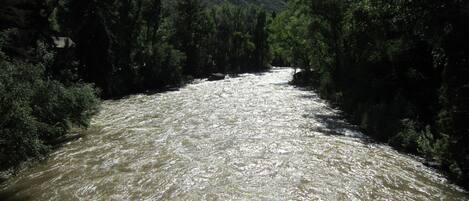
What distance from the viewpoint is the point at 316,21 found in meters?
33.7

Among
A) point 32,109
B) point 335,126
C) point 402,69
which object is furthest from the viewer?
point 335,126

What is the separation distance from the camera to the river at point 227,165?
13.3m

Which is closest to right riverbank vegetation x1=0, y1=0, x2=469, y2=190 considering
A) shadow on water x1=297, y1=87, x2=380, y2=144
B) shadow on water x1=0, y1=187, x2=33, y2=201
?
shadow on water x1=297, y1=87, x2=380, y2=144

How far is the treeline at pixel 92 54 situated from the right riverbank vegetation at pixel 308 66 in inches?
3.2

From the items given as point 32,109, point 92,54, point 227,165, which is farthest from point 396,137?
point 92,54

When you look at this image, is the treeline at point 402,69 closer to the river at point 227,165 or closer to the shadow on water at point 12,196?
the river at point 227,165

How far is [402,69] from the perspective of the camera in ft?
74.0

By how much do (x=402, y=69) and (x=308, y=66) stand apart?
34.0 metres

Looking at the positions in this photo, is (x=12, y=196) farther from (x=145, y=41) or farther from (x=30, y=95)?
(x=145, y=41)

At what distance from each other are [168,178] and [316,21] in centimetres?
2366

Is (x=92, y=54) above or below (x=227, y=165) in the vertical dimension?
above

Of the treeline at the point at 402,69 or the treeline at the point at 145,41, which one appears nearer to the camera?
the treeline at the point at 402,69

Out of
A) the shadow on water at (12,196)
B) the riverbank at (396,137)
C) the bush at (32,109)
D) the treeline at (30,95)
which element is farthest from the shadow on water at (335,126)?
the shadow on water at (12,196)

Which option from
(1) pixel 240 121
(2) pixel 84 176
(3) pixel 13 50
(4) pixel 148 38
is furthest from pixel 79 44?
(2) pixel 84 176
